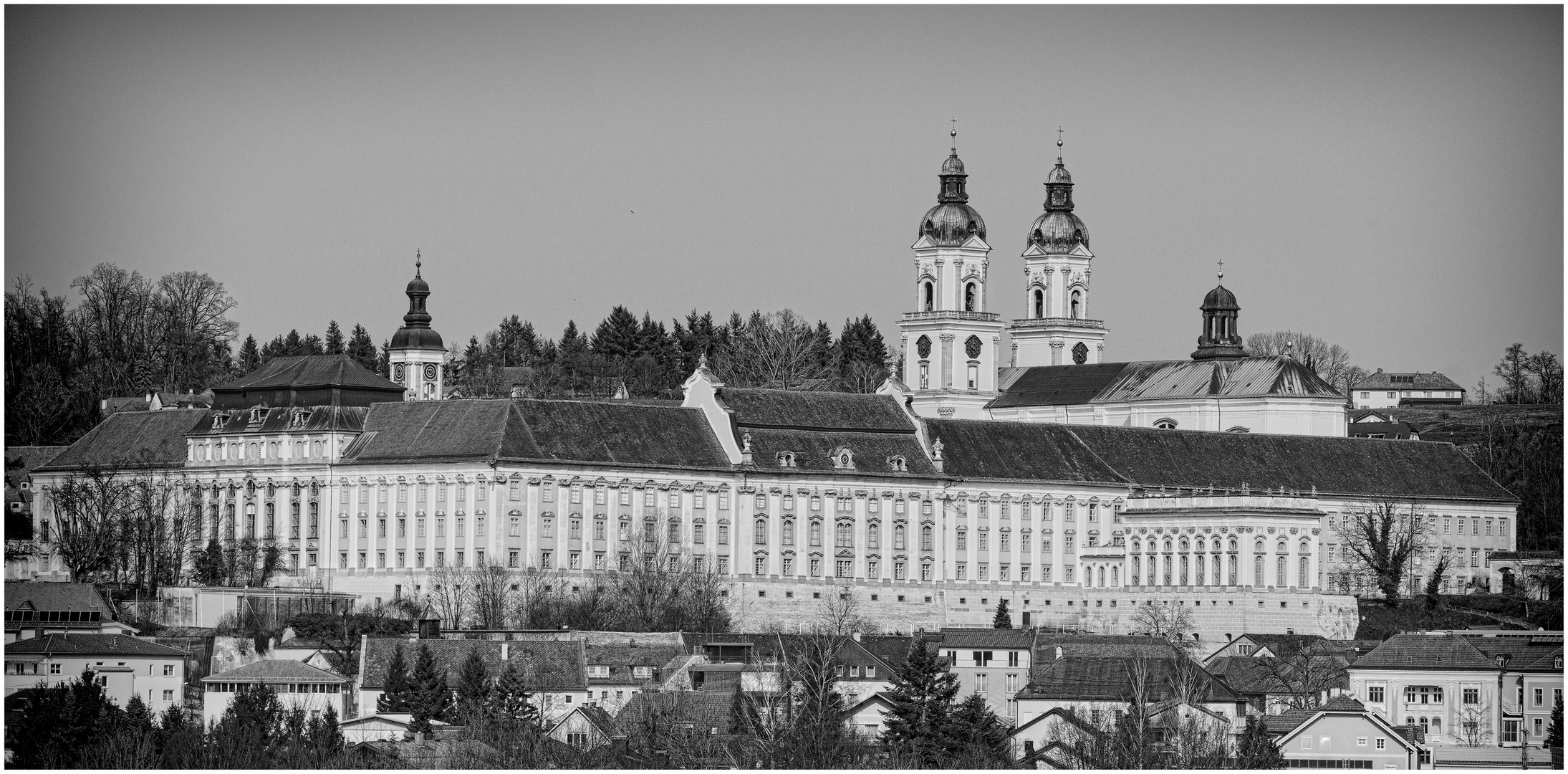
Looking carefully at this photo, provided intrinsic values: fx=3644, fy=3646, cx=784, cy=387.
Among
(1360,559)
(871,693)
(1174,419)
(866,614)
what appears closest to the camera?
(871,693)

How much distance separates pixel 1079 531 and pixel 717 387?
16083 mm

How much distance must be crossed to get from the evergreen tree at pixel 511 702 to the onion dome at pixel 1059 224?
9628cm

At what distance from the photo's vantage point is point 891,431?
148 metres

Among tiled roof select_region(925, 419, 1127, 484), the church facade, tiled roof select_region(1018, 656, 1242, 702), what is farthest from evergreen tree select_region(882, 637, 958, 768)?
tiled roof select_region(925, 419, 1127, 484)

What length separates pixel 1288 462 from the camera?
15750 cm

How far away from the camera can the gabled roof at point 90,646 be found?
110688 millimetres

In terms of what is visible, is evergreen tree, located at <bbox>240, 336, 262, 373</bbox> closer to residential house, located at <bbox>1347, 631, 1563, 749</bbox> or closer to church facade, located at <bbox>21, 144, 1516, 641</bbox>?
church facade, located at <bbox>21, 144, 1516, 641</bbox>

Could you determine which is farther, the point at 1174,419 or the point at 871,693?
the point at 1174,419

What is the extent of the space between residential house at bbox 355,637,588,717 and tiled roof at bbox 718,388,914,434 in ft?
123

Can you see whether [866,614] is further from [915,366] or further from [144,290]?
[144,290]

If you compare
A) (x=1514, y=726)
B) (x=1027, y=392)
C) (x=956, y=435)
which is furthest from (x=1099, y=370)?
(x=1514, y=726)

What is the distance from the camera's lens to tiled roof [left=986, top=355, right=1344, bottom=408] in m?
Result: 172

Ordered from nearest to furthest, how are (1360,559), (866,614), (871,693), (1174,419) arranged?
(871,693), (866,614), (1360,559), (1174,419)

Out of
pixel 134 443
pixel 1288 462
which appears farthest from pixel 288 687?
pixel 1288 462
